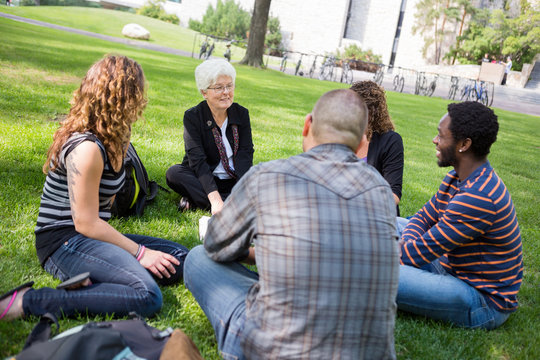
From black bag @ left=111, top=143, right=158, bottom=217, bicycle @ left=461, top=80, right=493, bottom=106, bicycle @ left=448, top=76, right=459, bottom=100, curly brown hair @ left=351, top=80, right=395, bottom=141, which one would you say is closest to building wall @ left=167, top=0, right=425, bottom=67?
bicycle @ left=448, top=76, right=459, bottom=100

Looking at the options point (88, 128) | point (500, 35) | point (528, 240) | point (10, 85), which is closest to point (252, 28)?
point (10, 85)

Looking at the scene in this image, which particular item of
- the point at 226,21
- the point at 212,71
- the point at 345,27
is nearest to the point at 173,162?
the point at 212,71

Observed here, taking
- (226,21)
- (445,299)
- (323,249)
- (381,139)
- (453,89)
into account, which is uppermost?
(226,21)

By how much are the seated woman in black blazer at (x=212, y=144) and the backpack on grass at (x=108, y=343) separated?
206cm

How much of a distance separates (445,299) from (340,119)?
156 cm

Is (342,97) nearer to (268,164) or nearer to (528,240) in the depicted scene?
(268,164)

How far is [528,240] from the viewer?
16.3 ft

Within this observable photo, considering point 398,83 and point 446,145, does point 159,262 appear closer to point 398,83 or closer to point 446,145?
point 446,145

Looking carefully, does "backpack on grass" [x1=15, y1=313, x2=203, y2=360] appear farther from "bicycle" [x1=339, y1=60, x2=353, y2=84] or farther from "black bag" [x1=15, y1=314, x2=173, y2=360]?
"bicycle" [x1=339, y1=60, x2=353, y2=84]

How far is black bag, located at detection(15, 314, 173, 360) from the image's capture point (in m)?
1.65

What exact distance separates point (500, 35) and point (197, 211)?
130ft

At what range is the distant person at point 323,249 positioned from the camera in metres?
1.68

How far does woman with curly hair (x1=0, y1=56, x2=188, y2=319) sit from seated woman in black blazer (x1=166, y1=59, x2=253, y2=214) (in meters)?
1.29

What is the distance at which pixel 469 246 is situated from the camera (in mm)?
2789
